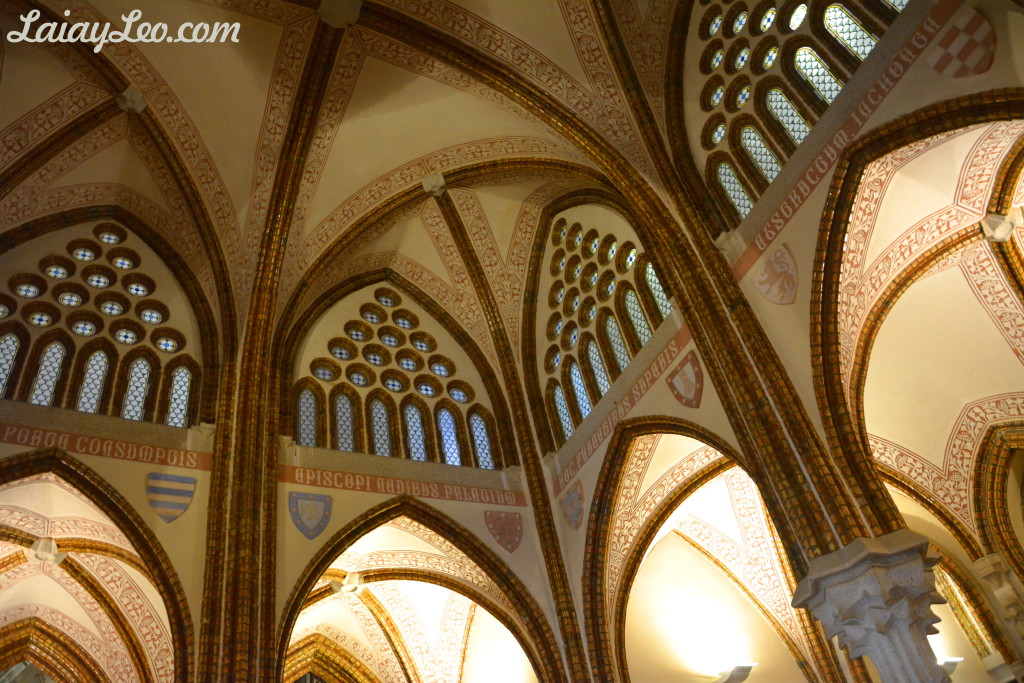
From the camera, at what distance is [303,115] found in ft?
43.0

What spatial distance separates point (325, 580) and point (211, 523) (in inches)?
127

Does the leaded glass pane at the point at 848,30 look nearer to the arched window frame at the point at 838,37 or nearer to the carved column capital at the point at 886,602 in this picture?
the arched window frame at the point at 838,37

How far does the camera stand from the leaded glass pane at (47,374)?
11812mm

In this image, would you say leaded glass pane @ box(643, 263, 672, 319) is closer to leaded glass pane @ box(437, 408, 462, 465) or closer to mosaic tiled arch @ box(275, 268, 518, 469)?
mosaic tiled arch @ box(275, 268, 518, 469)

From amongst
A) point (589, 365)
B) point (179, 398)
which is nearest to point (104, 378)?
point (179, 398)

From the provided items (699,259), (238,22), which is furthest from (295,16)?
(699,259)

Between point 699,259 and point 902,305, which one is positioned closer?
point 699,259

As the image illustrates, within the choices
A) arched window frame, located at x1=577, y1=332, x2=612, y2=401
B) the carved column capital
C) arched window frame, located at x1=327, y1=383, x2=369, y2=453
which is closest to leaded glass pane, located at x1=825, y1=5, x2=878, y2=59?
the carved column capital

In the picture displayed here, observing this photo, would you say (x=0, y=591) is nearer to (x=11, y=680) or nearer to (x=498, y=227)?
(x=11, y=680)

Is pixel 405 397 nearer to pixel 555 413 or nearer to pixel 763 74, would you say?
pixel 555 413

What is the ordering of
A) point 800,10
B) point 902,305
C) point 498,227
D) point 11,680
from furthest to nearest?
point 11,680, point 498,227, point 902,305, point 800,10

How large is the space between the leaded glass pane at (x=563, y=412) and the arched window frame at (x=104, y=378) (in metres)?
6.79

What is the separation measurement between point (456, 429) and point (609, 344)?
10.3 ft

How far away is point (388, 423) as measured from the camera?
562 inches
